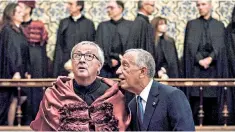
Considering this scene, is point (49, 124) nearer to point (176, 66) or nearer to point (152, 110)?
point (152, 110)

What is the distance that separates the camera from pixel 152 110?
6.28 metres

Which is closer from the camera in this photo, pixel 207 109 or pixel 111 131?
pixel 111 131

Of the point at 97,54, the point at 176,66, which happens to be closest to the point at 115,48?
the point at 176,66

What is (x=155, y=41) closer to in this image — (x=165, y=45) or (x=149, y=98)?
(x=165, y=45)

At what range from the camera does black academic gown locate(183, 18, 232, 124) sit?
38.6 ft

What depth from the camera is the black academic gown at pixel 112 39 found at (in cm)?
1141

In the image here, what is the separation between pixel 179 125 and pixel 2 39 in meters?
6.04

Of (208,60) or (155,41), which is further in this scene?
(155,41)

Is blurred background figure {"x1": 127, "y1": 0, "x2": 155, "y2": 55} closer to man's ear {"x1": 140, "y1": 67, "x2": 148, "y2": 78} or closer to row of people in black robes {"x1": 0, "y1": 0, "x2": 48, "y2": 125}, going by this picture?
row of people in black robes {"x1": 0, "y1": 0, "x2": 48, "y2": 125}

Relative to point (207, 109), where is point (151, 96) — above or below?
above

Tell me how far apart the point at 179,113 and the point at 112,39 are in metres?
5.66

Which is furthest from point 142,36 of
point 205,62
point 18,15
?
point 18,15

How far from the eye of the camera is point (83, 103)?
6281 millimetres

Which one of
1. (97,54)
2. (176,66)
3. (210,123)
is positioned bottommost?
(210,123)
